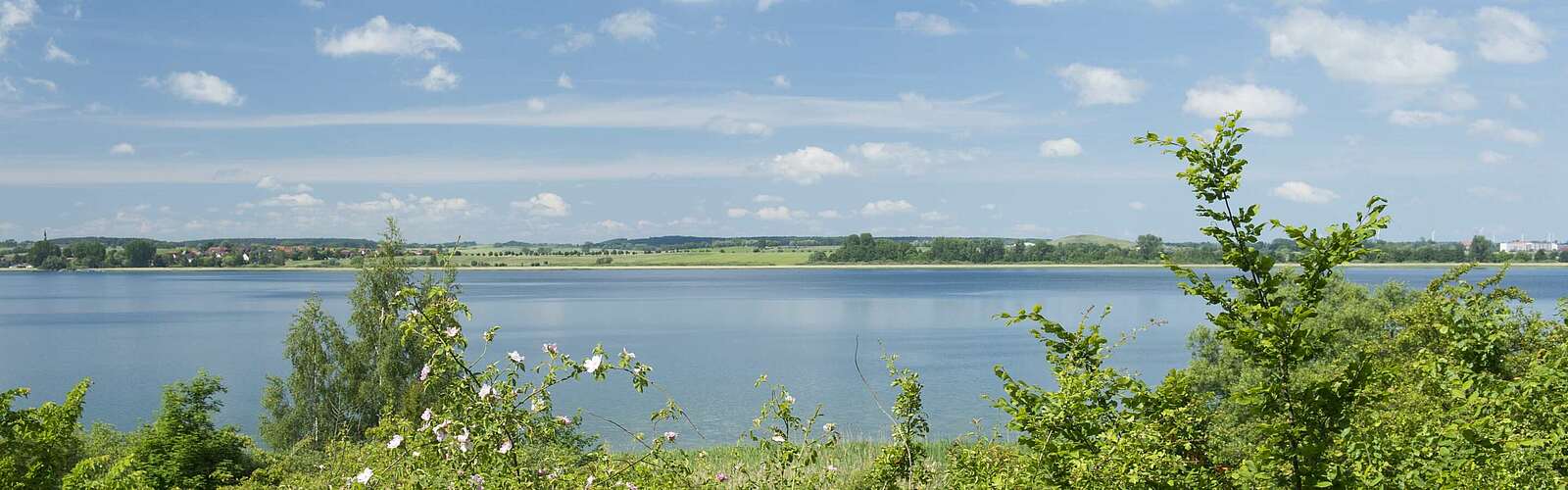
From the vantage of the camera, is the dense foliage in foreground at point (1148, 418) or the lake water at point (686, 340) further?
the lake water at point (686, 340)

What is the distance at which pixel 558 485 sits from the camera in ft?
18.9

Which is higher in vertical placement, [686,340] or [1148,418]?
[1148,418]

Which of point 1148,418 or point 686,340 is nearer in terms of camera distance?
point 1148,418

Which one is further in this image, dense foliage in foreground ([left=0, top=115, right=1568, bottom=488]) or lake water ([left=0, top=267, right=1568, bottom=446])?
lake water ([left=0, top=267, right=1568, bottom=446])

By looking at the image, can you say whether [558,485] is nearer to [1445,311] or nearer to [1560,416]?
[1560,416]

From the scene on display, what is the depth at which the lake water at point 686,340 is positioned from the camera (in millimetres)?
40094

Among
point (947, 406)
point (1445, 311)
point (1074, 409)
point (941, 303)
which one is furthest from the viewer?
point (941, 303)

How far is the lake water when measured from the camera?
4009 centimetres

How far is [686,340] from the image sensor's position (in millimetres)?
65000

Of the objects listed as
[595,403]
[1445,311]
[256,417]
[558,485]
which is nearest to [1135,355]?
[595,403]

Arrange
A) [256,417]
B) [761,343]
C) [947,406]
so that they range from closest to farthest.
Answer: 1. [947,406]
2. [256,417]
3. [761,343]

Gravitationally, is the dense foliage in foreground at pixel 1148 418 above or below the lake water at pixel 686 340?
above

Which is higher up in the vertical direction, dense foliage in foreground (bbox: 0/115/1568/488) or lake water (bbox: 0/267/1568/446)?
dense foliage in foreground (bbox: 0/115/1568/488)

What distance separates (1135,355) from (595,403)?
28.6 meters
